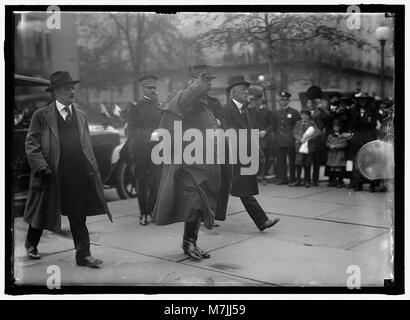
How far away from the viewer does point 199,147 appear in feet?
18.6

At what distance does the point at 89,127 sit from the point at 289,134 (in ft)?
6.44

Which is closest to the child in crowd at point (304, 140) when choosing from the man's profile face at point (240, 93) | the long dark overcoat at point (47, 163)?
the man's profile face at point (240, 93)

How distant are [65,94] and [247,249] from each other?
7.10 ft

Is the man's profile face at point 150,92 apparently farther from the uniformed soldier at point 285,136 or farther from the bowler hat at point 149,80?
the uniformed soldier at point 285,136

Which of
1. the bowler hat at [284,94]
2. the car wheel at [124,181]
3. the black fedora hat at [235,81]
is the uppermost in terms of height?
the black fedora hat at [235,81]

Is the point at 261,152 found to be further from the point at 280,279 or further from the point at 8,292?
the point at 8,292

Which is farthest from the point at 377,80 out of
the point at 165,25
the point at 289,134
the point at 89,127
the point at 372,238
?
the point at 89,127

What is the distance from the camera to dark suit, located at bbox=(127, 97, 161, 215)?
594 cm

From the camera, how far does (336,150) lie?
6.57 metres

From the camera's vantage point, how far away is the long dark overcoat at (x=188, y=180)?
18.4 ft

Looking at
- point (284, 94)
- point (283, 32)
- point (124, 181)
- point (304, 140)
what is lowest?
point (124, 181)

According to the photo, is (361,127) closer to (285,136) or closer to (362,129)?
(362,129)

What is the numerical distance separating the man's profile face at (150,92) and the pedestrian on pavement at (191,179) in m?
0.16

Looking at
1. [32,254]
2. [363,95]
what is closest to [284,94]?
[363,95]
